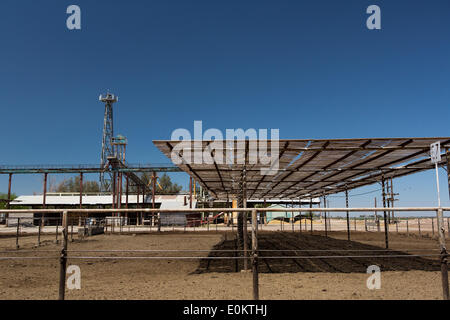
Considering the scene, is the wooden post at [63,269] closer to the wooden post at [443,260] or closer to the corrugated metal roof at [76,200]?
the wooden post at [443,260]

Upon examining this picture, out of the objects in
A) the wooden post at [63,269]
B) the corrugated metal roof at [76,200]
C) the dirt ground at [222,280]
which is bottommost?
the dirt ground at [222,280]

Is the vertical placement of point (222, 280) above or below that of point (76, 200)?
below

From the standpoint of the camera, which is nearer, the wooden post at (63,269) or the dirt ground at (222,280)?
the wooden post at (63,269)

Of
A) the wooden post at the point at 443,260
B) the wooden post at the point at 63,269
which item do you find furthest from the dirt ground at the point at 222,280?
the wooden post at the point at 443,260

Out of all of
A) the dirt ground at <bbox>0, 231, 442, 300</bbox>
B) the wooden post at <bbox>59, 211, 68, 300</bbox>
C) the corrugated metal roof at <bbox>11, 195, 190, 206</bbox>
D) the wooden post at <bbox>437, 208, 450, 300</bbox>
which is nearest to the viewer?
the wooden post at <bbox>59, 211, 68, 300</bbox>

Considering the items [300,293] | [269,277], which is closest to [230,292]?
[300,293]

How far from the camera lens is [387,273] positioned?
9570mm
